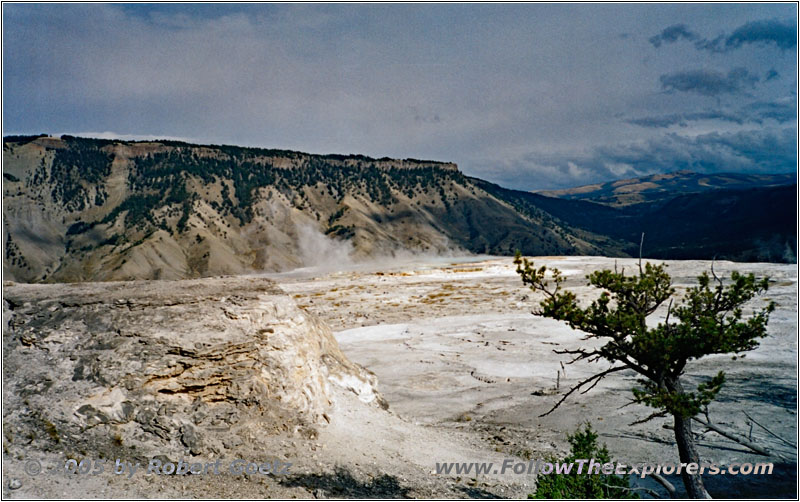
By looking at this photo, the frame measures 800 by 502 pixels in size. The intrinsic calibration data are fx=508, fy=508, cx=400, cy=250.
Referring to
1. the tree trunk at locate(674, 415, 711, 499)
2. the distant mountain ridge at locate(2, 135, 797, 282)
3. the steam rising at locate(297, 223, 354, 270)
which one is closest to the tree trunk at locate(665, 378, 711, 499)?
the tree trunk at locate(674, 415, 711, 499)

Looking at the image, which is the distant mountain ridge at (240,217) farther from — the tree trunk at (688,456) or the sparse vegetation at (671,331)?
the tree trunk at (688,456)

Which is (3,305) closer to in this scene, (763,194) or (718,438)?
(718,438)

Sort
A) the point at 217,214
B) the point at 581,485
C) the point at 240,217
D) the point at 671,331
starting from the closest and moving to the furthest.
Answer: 1. the point at 671,331
2. the point at 581,485
3. the point at 217,214
4. the point at 240,217

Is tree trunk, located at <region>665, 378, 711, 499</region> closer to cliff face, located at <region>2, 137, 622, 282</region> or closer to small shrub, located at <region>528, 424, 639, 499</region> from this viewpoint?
small shrub, located at <region>528, 424, 639, 499</region>

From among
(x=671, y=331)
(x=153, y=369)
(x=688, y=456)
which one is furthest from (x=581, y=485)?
(x=153, y=369)

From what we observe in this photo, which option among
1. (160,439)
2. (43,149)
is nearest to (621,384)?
(160,439)

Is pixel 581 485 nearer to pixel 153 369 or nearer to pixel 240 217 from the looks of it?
pixel 153 369
